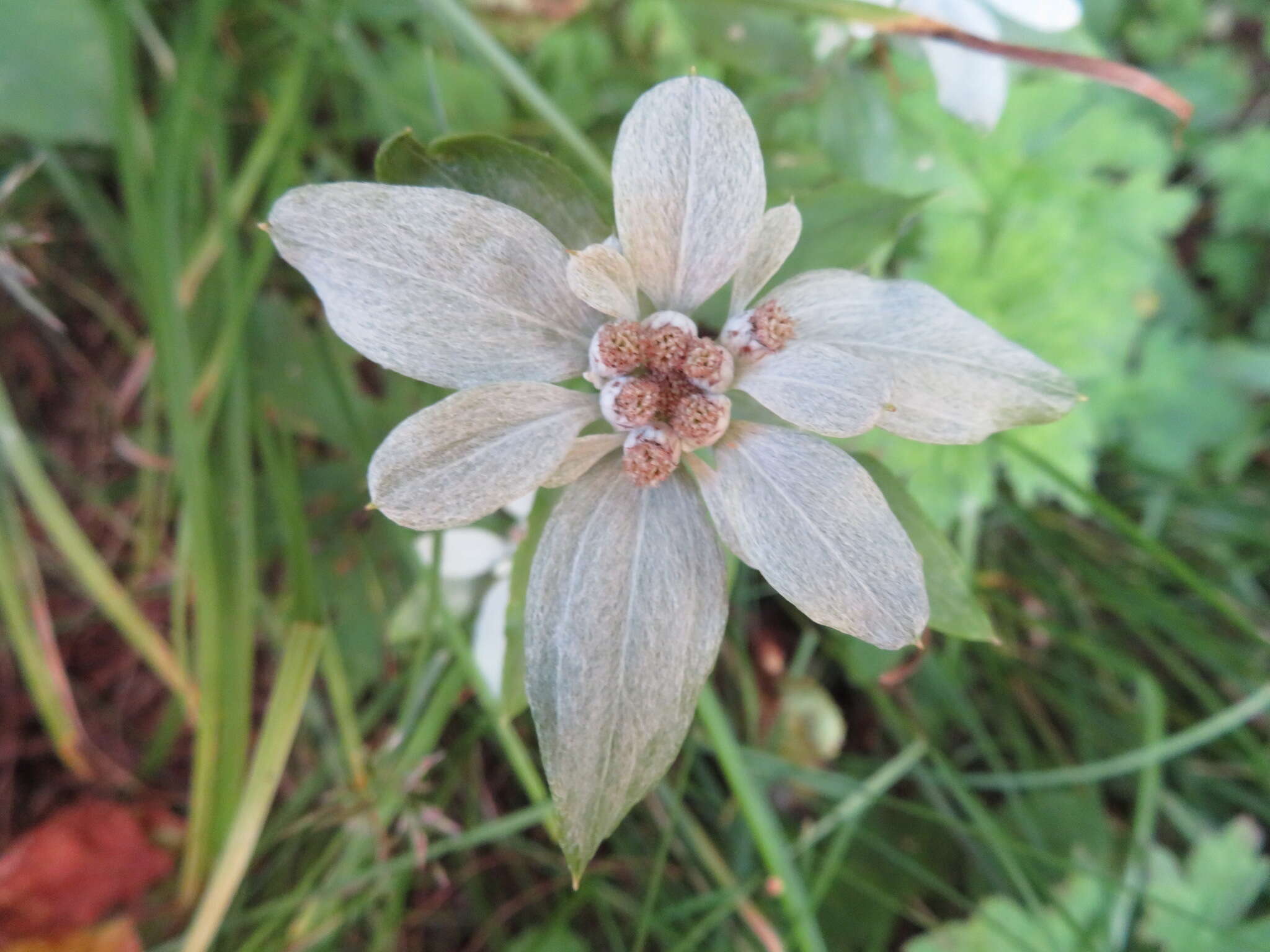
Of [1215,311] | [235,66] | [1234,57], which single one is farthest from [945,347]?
[1234,57]

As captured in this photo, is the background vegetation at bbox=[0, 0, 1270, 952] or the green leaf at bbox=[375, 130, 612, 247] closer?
the green leaf at bbox=[375, 130, 612, 247]

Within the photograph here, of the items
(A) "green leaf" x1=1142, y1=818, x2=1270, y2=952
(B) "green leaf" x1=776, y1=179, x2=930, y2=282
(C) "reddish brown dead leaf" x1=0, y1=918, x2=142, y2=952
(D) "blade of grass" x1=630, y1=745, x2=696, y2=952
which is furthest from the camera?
(A) "green leaf" x1=1142, y1=818, x2=1270, y2=952

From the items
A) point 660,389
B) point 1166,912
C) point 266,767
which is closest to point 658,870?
point 266,767

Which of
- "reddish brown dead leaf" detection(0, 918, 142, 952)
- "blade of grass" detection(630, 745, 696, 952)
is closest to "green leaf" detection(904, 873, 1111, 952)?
"blade of grass" detection(630, 745, 696, 952)

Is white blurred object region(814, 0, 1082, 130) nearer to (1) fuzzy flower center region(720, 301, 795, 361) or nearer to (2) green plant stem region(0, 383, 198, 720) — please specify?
(1) fuzzy flower center region(720, 301, 795, 361)

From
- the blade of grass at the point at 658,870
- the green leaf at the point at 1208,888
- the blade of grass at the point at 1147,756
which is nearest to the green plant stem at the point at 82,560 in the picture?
the blade of grass at the point at 658,870

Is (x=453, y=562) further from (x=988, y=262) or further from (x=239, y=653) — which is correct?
(x=988, y=262)

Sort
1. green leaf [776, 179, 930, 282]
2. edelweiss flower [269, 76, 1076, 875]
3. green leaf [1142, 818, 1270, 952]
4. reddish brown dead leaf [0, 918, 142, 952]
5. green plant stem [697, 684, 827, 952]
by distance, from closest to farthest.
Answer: edelweiss flower [269, 76, 1076, 875]
green leaf [776, 179, 930, 282]
green plant stem [697, 684, 827, 952]
reddish brown dead leaf [0, 918, 142, 952]
green leaf [1142, 818, 1270, 952]

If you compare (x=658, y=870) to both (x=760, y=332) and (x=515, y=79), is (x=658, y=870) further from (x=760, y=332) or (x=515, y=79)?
(x=515, y=79)
